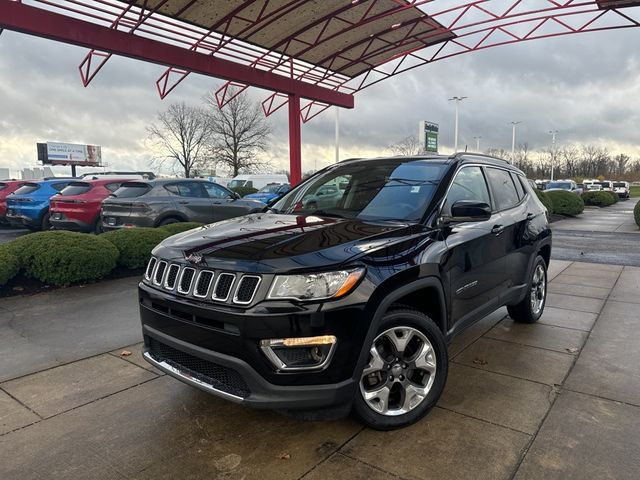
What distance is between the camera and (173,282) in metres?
2.87

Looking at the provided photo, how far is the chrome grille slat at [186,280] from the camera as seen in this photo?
8.96 ft

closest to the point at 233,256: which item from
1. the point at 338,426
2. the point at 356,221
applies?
the point at 356,221

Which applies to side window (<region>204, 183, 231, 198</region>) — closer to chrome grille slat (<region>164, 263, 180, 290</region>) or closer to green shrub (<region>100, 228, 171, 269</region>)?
green shrub (<region>100, 228, 171, 269</region>)

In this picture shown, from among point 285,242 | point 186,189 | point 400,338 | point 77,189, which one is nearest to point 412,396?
point 400,338

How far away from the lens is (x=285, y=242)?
278 centimetres

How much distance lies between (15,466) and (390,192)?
3.04 meters

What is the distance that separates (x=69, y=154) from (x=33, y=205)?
207 ft

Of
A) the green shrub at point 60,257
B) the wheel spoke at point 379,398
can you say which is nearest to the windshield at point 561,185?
the green shrub at point 60,257

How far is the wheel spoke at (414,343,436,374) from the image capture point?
2998 millimetres

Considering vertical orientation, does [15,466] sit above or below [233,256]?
below

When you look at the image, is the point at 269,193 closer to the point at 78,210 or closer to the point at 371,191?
the point at 78,210

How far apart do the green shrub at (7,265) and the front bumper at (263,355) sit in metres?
4.74

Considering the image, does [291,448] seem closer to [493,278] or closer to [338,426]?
[338,426]

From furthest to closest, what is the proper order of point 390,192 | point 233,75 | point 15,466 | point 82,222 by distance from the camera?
1. point 233,75
2. point 82,222
3. point 390,192
4. point 15,466
